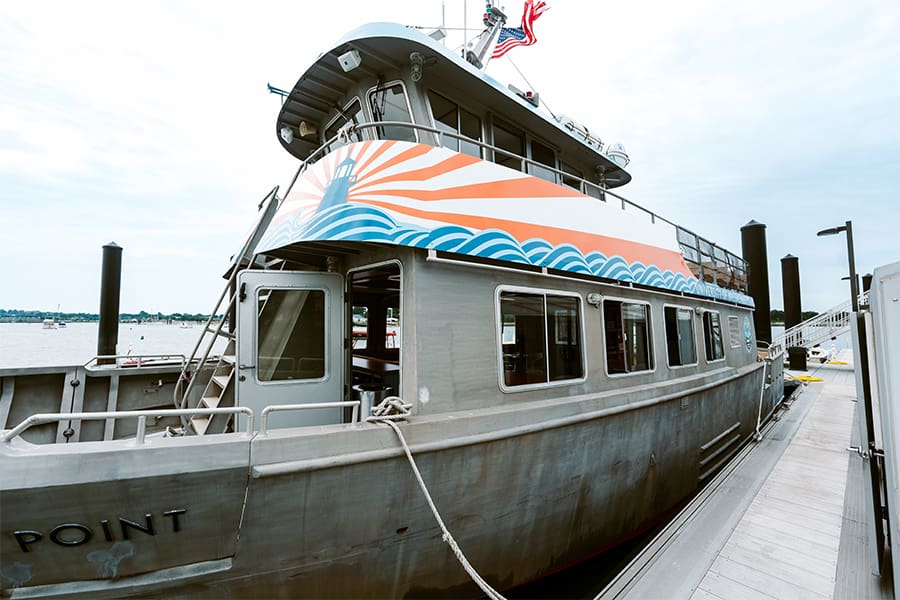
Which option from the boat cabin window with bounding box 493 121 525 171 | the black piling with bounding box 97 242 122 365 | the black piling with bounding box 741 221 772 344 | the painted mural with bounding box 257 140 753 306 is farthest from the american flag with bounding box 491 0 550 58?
the black piling with bounding box 741 221 772 344

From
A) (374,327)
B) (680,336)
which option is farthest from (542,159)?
(374,327)

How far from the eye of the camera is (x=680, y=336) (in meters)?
6.61

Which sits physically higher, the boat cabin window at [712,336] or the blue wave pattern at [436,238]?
the blue wave pattern at [436,238]

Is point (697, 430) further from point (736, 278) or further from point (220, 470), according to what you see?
point (220, 470)

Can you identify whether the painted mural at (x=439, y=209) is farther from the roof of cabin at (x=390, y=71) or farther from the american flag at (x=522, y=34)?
the american flag at (x=522, y=34)

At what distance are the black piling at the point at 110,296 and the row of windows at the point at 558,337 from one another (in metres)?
8.59

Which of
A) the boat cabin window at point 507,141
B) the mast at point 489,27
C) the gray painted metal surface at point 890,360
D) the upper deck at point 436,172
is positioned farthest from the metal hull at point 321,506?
the mast at point 489,27

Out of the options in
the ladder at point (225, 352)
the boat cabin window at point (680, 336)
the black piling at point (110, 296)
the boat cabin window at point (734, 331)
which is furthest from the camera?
the boat cabin window at point (734, 331)

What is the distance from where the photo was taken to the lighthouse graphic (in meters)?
3.73

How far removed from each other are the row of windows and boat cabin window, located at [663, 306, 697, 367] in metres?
0.68

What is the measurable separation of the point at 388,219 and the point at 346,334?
1614 mm

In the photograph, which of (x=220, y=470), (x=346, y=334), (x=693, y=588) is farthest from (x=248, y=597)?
(x=693, y=588)

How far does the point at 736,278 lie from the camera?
974cm

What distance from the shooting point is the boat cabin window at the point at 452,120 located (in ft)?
16.2
